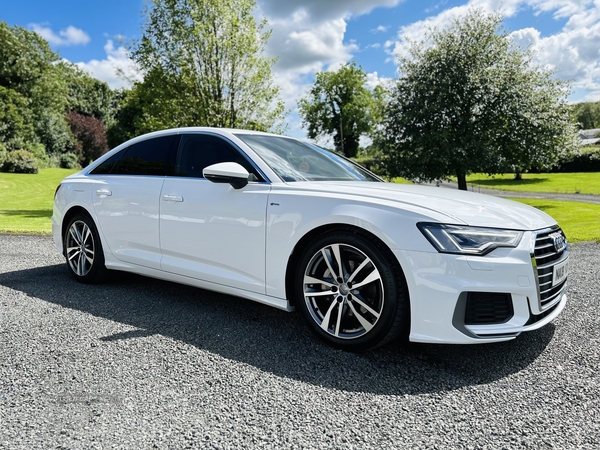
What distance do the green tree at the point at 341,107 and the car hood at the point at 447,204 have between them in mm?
62858

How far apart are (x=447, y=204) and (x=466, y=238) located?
0.35 metres

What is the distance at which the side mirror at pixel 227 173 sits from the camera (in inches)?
134

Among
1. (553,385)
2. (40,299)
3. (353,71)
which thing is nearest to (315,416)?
(553,385)

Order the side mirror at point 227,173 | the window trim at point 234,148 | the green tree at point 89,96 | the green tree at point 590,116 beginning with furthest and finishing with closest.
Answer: the green tree at point 590,116, the green tree at point 89,96, the window trim at point 234,148, the side mirror at point 227,173

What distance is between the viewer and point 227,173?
3408 millimetres

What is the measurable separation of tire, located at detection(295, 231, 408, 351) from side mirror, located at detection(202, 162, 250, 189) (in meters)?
0.77

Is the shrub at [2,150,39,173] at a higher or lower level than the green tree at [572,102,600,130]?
lower

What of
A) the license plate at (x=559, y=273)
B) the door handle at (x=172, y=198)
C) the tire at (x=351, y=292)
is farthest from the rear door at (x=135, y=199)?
the license plate at (x=559, y=273)

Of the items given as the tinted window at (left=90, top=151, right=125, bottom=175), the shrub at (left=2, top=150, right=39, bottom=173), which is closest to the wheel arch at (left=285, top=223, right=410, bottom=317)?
the tinted window at (left=90, top=151, right=125, bottom=175)

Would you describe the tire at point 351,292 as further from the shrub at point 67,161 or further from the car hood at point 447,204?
the shrub at point 67,161

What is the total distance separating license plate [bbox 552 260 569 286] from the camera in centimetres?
299

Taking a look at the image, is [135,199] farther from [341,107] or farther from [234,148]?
[341,107]

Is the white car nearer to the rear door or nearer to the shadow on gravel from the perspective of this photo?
the rear door

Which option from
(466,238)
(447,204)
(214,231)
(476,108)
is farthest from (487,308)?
(476,108)
